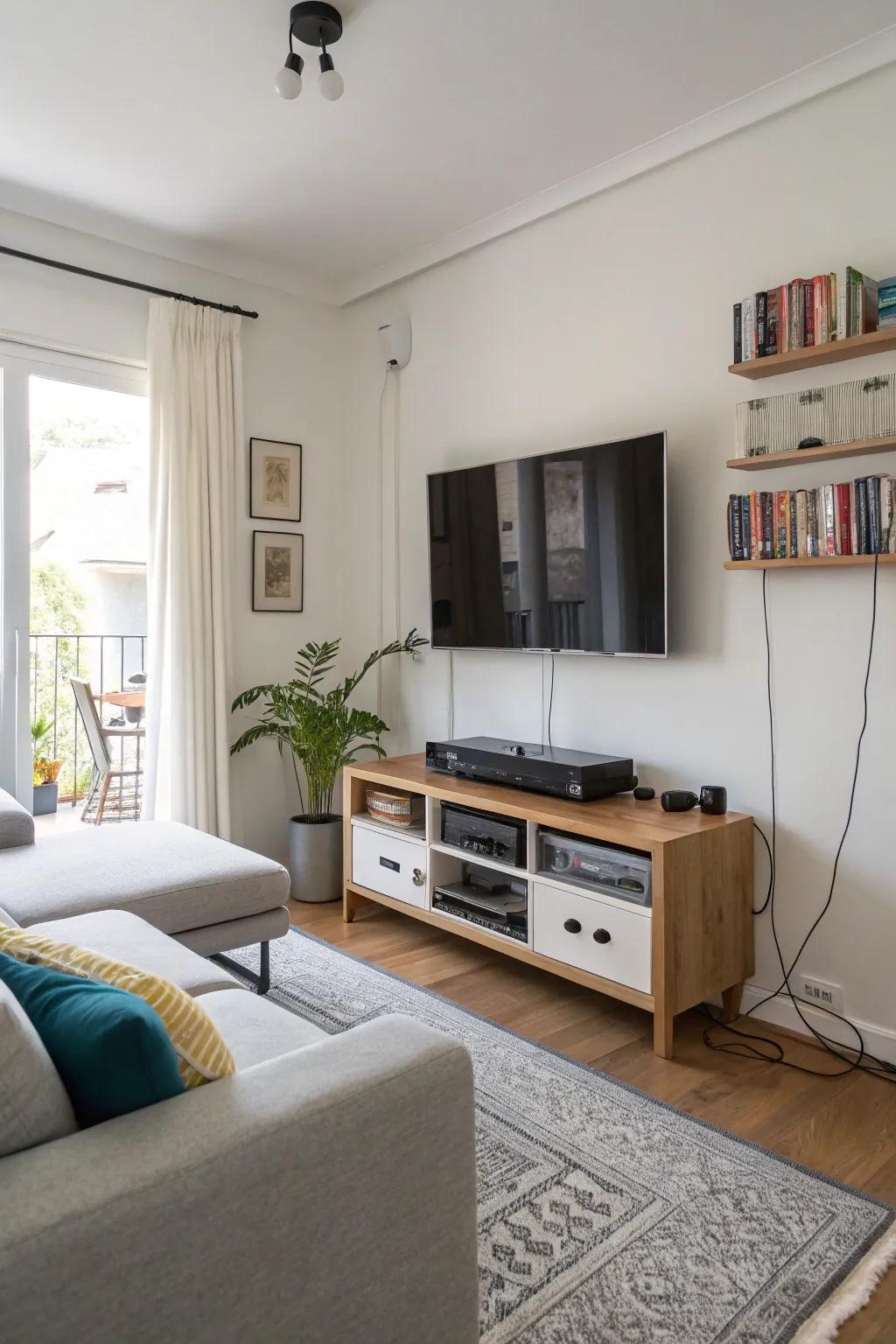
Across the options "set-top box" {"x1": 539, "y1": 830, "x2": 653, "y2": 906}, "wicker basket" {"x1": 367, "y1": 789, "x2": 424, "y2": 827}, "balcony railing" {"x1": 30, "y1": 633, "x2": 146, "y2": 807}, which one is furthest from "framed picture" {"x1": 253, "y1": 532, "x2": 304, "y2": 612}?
"set-top box" {"x1": 539, "y1": 830, "x2": 653, "y2": 906}

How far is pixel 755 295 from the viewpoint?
100 inches

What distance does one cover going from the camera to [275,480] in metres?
4.11

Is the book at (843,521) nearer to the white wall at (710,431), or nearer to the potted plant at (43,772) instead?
the white wall at (710,431)

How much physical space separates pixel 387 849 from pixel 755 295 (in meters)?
2.23

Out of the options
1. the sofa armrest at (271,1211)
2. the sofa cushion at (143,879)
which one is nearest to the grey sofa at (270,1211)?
the sofa armrest at (271,1211)

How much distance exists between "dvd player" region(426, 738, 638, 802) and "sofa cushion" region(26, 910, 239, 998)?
1.27 m

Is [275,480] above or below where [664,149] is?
below

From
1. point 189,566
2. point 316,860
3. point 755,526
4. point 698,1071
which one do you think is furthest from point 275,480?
point 698,1071

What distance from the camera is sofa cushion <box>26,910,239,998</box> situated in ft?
6.01

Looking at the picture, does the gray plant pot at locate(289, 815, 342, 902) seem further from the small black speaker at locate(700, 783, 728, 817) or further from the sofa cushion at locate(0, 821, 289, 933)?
the small black speaker at locate(700, 783, 728, 817)

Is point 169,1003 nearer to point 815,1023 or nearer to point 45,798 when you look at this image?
point 815,1023

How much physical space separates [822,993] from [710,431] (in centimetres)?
172

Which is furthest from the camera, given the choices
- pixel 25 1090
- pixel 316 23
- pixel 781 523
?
pixel 781 523

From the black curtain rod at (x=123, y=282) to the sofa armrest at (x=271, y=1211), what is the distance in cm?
326
